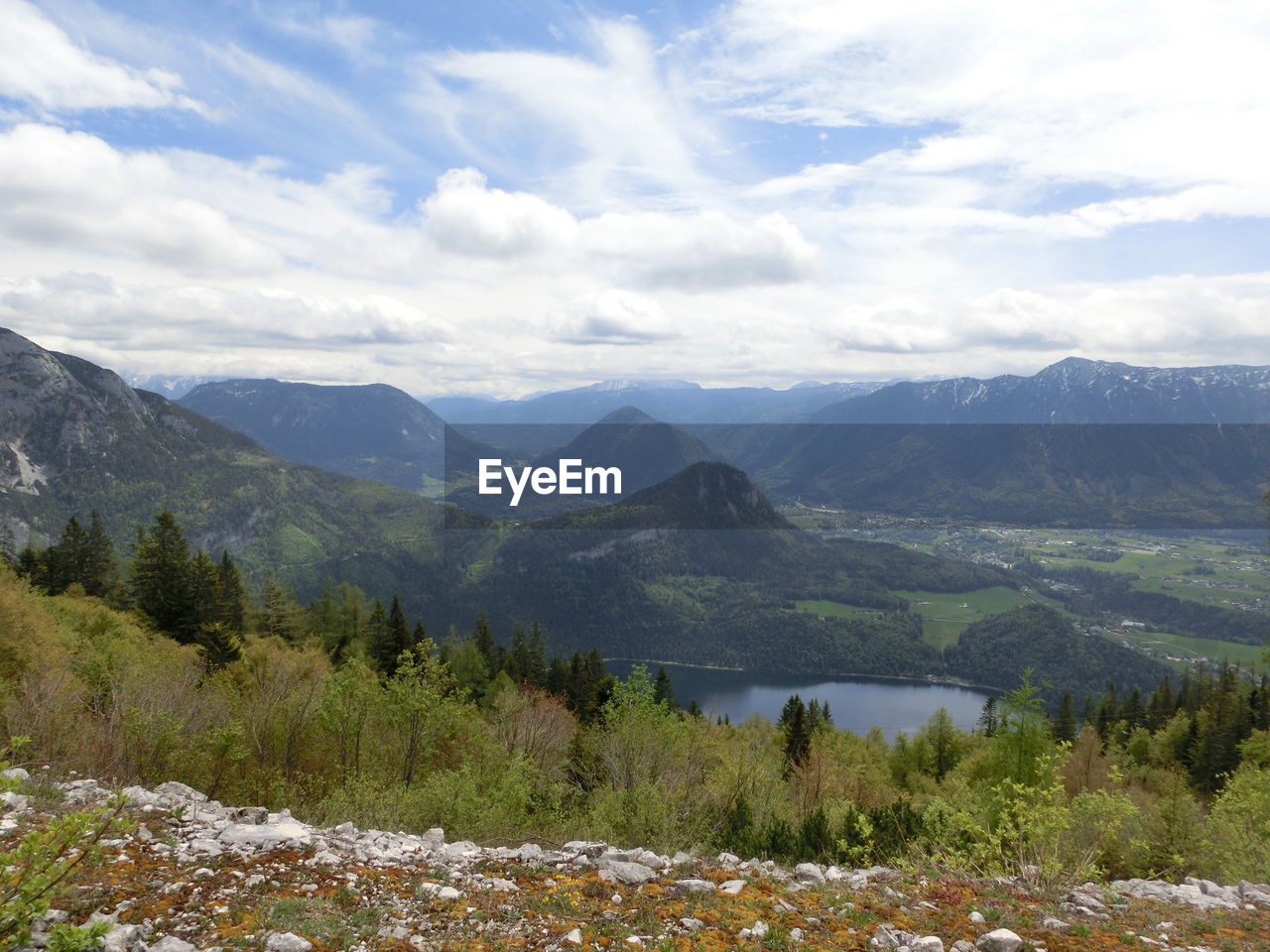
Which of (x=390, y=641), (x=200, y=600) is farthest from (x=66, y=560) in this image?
(x=390, y=641)

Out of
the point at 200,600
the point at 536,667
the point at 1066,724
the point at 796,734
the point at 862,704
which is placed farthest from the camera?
the point at 862,704

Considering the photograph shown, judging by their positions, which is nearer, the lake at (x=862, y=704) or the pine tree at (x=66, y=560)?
the pine tree at (x=66, y=560)

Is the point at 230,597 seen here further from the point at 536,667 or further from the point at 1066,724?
the point at 1066,724

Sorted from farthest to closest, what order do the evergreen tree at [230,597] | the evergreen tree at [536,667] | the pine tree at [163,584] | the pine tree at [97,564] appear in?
Result: the evergreen tree at [536,667] < the pine tree at [97,564] < the evergreen tree at [230,597] < the pine tree at [163,584]

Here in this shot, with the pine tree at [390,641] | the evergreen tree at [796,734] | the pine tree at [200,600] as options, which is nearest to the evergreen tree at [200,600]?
the pine tree at [200,600]

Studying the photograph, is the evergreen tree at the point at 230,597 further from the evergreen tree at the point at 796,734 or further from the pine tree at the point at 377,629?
the evergreen tree at the point at 796,734

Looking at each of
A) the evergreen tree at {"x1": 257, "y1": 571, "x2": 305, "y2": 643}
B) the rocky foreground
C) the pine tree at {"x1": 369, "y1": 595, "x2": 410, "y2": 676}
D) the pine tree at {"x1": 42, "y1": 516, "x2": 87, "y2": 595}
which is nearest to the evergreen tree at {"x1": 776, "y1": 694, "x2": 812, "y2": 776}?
the pine tree at {"x1": 369, "y1": 595, "x2": 410, "y2": 676}

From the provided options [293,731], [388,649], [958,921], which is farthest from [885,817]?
[388,649]

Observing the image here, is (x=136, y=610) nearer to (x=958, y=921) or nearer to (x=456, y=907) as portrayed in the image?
(x=456, y=907)

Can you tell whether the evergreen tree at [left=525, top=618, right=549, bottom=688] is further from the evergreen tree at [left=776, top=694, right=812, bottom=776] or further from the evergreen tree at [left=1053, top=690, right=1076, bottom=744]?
the evergreen tree at [left=1053, top=690, right=1076, bottom=744]
